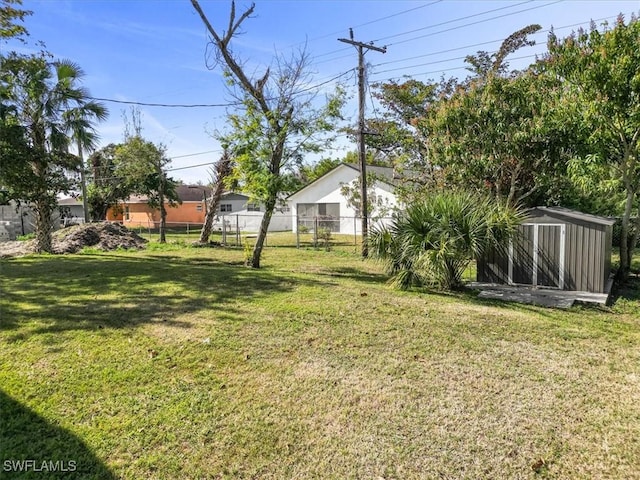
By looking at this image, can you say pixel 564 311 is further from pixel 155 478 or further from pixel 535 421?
pixel 155 478

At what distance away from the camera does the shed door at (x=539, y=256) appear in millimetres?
8562

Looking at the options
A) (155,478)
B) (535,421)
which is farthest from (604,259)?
(155,478)

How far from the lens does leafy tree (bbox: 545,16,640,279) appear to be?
724 centimetres

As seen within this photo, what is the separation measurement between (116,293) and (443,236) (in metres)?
6.09

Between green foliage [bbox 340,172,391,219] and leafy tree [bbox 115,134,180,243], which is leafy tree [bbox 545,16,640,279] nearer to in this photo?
green foliage [bbox 340,172,391,219]

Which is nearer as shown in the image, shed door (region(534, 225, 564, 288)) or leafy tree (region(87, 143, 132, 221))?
shed door (region(534, 225, 564, 288))

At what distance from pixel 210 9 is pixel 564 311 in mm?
11499

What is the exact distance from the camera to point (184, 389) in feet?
11.8

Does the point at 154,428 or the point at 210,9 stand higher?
the point at 210,9

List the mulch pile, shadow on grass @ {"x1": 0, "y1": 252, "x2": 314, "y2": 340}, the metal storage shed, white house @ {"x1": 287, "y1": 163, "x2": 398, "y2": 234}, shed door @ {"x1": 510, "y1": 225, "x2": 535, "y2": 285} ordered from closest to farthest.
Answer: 1. shadow on grass @ {"x1": 0, "y1": 252, "x2": 314, "y2": 340}
2. the metal storage shed
3. shed door @ {"x1": 510, "y1": 225, "x2": 535, "y2": 285}
4. the mulch pile
5. white house @ {"x1": 287, "y1": 163, "x2": 398, "y2": 234}

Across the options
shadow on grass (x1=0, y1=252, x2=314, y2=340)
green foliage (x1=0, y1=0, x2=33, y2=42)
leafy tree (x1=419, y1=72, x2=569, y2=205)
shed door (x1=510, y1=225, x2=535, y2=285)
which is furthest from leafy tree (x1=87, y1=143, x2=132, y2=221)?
shed door (x1=510, y1=225, x2=535, y2=285)

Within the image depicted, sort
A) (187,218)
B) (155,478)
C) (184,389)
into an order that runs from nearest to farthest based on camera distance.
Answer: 1. (155,478)
2. (184,389)
3. (187,218)

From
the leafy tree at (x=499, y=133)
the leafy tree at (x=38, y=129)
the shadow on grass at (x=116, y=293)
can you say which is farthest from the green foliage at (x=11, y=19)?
the leafy tree at (x=499, y=133)

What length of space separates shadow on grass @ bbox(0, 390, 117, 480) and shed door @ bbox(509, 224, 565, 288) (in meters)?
8.64
